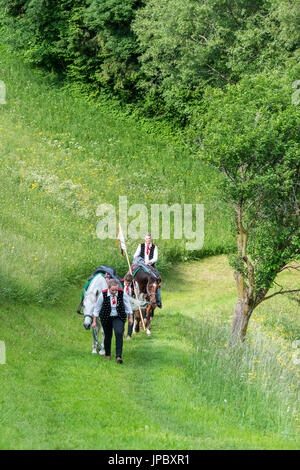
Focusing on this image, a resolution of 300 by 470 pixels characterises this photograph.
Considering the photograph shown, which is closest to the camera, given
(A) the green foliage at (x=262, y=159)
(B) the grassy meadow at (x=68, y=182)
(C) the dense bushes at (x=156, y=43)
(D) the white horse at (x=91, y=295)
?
(D) the white horse at (x=91, y=295)

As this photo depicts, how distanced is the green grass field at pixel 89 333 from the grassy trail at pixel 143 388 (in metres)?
0.04

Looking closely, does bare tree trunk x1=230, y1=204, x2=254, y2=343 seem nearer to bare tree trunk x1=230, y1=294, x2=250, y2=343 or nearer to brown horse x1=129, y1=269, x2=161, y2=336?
bare tree trunk x1=230, y1=294, x2=250, y2=343

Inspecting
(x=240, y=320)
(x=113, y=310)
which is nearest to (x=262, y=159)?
(x=240, y=320)

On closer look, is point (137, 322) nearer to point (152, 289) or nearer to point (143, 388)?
point (152, 289)

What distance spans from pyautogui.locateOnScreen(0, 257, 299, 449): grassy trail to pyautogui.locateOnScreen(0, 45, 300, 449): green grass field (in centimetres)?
4

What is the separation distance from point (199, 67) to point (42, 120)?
1021 centimetres

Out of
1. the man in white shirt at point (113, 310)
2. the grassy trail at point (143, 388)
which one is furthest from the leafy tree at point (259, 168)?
the man in white shirt at point (113, 310)

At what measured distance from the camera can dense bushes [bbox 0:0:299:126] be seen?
30922 mm

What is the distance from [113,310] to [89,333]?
14.6 feet

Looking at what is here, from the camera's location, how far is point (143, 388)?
44.2ft

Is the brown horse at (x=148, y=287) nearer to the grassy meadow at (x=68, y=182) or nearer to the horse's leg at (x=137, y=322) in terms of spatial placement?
the horse's leg at (x=137, y=322)

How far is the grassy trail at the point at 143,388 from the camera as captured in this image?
10438mm

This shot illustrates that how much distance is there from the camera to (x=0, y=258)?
2025 cm

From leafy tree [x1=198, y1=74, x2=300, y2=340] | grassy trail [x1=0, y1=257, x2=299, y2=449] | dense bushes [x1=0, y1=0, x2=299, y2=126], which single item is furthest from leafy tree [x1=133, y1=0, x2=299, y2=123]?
grassy trail [x1=0, y1=257, x2=299, y2=449]
